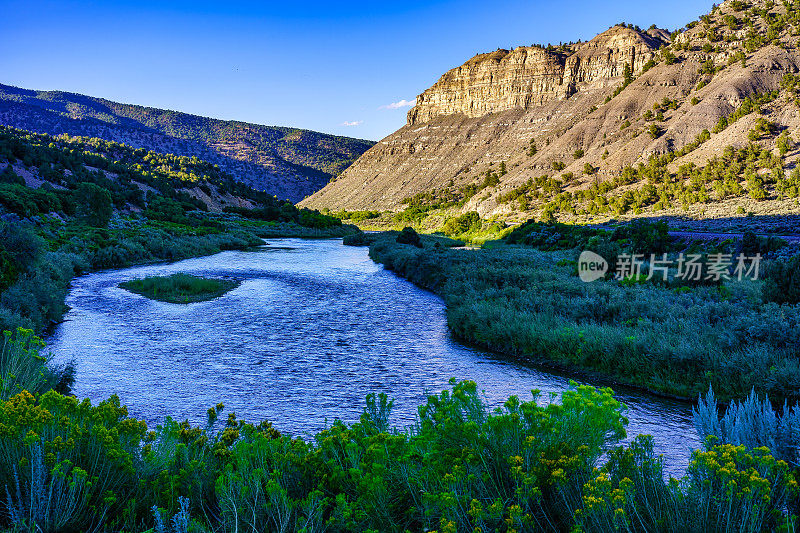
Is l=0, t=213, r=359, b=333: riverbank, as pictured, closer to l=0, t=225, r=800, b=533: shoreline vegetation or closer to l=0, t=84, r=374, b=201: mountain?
l=0, t=225, r=800, b=533: shoreline vegetation

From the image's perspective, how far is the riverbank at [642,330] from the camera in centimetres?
1220

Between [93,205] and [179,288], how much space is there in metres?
30.2

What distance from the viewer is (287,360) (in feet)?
51.7

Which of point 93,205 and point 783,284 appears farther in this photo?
point 93,205

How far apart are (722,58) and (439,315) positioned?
9118cm

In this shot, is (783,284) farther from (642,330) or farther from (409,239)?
(409,239)

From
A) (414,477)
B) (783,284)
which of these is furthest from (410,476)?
(783,284)

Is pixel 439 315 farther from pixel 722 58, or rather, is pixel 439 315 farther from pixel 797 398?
pixel 722 58

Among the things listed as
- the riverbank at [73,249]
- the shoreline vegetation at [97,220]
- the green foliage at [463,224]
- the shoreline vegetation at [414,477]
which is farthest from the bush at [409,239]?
the shoreline vegetation at [414,477]

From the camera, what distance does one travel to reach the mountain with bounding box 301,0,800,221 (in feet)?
204

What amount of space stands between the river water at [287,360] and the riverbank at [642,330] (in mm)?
890

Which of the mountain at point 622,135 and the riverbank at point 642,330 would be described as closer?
the riverbank at point 642,330

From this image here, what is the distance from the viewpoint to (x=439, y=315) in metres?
23.3

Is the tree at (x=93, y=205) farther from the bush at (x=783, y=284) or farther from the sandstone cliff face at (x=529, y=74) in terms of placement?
the sandstone cliff face at (x=529, y=74)
